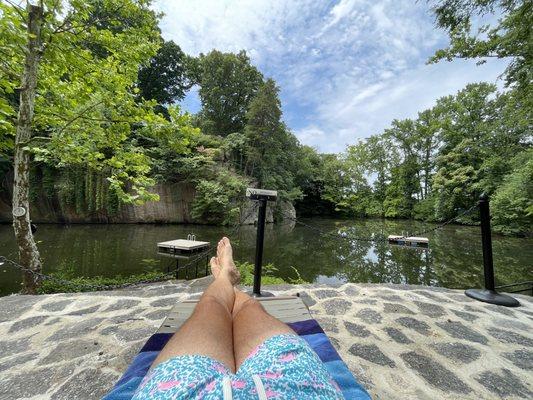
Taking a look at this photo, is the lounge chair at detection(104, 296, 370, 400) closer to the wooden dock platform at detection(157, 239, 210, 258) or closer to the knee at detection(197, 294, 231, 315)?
the knee at detection(197, 294, 231, 315)

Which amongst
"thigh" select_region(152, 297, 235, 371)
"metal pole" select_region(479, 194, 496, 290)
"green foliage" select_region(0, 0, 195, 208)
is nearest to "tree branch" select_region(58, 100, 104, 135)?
Result: "green foliage" select_region(0, 0, 195, 208)

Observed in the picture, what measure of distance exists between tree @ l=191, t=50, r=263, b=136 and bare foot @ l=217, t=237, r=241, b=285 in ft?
51.1

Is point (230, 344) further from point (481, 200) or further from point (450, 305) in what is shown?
point (481, 200)

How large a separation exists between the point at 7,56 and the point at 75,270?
465 cm

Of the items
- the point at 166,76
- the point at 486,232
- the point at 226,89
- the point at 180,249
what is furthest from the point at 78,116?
the point at 166,76

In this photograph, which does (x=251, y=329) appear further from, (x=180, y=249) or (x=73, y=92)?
(x=180, y=249)

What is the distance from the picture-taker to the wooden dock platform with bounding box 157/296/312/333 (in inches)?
54.7

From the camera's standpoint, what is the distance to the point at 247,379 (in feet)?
1.97

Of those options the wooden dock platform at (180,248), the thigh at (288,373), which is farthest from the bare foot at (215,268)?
the wooden dock platform at (180,248)

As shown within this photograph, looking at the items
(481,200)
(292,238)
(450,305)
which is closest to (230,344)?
(450,305)

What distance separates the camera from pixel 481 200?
2.35m

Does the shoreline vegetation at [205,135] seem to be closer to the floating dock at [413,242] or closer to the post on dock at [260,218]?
the post on dock at [260,218]

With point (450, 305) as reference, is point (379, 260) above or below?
below

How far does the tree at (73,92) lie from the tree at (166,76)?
16.3m
